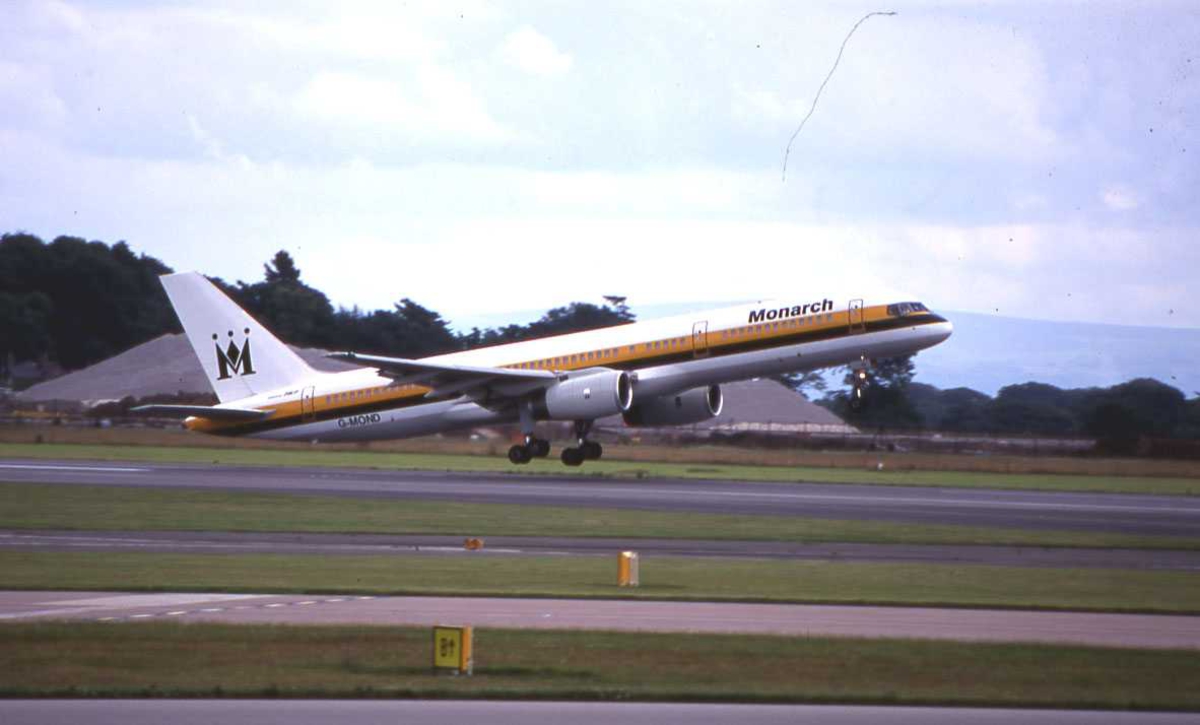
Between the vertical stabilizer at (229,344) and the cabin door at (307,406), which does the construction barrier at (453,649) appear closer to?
the cabin door at (307,406)

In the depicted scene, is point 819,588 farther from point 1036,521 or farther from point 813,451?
point 813,451

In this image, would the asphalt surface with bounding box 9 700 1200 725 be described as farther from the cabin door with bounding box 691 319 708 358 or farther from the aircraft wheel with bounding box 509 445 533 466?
the aircraft wheel with bounding box 509 445 533 466

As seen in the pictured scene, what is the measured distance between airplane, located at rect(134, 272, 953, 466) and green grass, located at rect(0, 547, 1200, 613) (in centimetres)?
1891

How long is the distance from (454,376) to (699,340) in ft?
25.1

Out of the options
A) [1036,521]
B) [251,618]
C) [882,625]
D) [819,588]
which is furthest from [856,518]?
[251,618]

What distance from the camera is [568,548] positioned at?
1085 inches

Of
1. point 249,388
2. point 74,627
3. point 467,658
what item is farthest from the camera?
point 249,388

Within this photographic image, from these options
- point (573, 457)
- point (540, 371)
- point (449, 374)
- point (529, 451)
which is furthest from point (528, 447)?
point (449, 374)

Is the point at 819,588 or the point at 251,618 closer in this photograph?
the point at 251,618

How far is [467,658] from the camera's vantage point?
13609 millimetres

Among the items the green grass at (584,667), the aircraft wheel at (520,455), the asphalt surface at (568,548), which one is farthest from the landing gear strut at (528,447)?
the green grass at (584,667)

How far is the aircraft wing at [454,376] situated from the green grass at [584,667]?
98.6ft

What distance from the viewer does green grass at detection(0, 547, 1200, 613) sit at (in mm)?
20297

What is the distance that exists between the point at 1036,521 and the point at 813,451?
3707 centimetres
